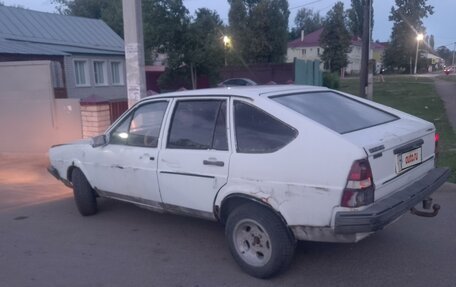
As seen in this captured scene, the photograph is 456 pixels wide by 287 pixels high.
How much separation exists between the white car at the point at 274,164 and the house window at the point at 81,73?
19.1m

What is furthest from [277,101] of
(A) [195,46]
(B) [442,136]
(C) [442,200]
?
(A) [195,46]

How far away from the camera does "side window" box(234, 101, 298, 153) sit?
3.96 meters

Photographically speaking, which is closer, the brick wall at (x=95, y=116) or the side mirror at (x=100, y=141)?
the side mirror at (x=100, y=141)

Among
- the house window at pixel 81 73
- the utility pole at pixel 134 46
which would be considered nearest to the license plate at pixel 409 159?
the utility pole at pixel 134 46

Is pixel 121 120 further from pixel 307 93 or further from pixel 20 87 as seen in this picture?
pixel 20 87

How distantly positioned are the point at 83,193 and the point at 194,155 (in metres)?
2.15

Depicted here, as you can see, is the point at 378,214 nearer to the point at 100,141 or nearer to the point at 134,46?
the point at 100,141

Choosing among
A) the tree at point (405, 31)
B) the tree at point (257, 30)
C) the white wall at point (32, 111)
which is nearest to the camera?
the white wall at point (32, 111)

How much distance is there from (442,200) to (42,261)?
5.00 metres

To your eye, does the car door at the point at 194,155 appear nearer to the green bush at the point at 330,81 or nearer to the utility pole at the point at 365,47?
the utility pole at the point at 365,47

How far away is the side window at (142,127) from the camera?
504 centimetres

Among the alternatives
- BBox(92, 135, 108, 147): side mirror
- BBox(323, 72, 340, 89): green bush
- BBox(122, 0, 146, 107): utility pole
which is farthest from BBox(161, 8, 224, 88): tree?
BBox(92, 135, 108, 147): side mirror

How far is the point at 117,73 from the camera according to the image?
26250 millimetres

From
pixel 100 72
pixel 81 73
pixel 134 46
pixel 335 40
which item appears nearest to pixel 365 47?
pixel 134 46
